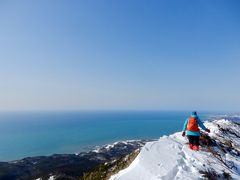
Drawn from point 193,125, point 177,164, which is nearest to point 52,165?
point 193,125

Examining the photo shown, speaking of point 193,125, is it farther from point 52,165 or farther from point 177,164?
point 52,165

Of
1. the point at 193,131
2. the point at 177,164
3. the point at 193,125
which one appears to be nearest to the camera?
the point at 177,164

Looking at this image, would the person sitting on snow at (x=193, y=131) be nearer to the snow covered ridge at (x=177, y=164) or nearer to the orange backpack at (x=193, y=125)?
the orange backpack at (x=193, y=125)

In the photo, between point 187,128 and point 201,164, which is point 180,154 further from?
point 187,128

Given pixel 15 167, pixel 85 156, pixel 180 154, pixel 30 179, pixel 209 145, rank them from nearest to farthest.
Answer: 1. pixel 180 154
2. pixel 209 145
3. pixel 30 179
4. pixel 15 167
5. pixel 85 156

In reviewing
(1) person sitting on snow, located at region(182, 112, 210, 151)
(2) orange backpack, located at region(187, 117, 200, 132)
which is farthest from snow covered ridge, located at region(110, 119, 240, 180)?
(2) orange backpack, located at region(187, 117, 200, 132)

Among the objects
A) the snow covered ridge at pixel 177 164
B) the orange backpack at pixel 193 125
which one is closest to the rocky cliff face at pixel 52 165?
the orange backpack at pixel 193 125

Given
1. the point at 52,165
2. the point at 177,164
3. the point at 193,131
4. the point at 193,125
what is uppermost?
the point at 193,125

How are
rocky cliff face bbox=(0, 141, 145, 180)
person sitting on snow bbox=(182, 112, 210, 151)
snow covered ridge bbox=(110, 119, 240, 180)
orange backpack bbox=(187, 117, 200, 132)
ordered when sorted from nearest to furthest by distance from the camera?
snow covered ridge bbox=(110, 119, 240, 180), person sitting on snow bbox=(182, 112, 210, 151), orange backpack bbox=(187, 117, 200, 132), rocky cliff face bbox=(0, 141, 145, 180)

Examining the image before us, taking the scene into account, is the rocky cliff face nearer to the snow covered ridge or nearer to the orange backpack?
the orange backpack

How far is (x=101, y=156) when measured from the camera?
441 feet

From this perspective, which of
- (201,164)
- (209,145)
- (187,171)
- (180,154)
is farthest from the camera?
(209,145)

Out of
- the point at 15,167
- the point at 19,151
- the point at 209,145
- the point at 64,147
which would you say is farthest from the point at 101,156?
the point at 209,145

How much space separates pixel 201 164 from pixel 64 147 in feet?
615
